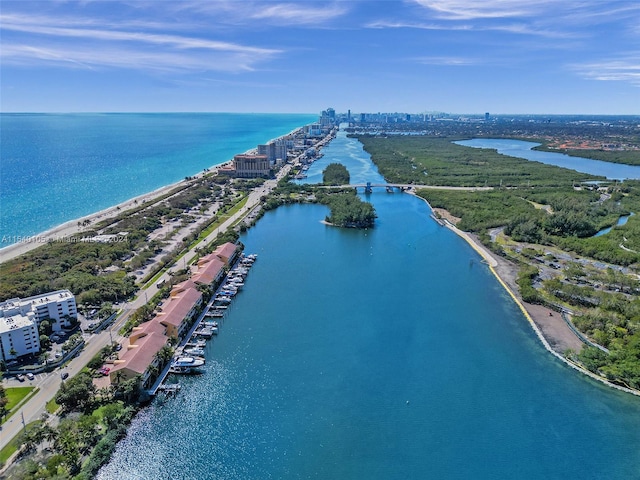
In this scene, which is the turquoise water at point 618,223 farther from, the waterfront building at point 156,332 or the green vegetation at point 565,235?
the waterfront building at point 156,332

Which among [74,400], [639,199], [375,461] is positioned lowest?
[375,461]

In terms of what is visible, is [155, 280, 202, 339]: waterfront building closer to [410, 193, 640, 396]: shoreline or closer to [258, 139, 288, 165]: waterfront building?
[410, 193, 640, 396]: shoreline

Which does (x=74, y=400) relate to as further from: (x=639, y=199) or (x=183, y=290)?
(x=639, y=199)

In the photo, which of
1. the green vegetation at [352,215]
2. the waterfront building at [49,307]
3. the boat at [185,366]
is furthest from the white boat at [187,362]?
the green vegetation at [352,215]

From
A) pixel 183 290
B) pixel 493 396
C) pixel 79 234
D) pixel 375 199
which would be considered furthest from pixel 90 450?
pixel 375 199

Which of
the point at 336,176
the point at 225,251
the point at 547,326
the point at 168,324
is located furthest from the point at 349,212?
the point at 168,324

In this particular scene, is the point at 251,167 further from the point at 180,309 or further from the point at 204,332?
the point at 204,332

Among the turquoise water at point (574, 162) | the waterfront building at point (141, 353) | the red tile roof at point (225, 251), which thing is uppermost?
the turquoise water at point (574, 162)
